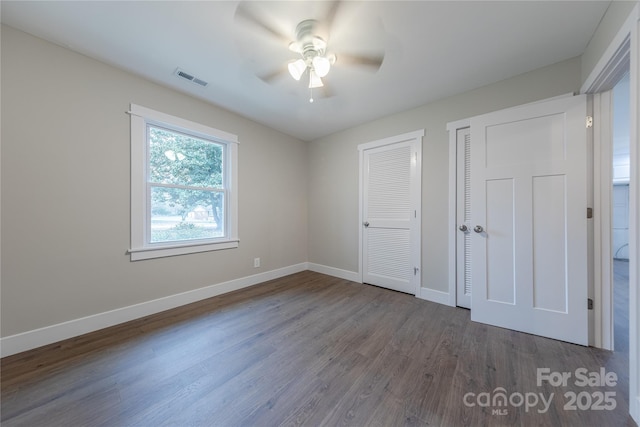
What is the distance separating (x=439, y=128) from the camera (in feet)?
9.03

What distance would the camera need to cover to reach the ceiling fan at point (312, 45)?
157 centimetres

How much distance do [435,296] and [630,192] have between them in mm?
1956

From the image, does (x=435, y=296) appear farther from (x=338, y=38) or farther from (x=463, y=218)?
(x=338, y=38)

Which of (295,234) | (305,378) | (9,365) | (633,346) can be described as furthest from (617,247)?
(9,365)

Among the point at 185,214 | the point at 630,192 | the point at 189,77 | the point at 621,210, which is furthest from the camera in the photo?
the point at 621,210

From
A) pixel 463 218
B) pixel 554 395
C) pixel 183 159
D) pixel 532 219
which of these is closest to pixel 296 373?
pixel 554 395

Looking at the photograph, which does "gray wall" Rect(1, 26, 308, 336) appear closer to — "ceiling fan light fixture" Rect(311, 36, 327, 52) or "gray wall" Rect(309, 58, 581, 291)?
"ceiling fan light fixture" Rect(311, 36, 327, 52)

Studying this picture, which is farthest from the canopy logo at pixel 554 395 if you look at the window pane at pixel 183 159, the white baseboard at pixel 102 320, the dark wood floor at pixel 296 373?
the window pane at pixel 183 159

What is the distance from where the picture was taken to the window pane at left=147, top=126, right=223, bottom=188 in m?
2.52

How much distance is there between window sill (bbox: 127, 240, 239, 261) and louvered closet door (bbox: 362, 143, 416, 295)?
6.73ft

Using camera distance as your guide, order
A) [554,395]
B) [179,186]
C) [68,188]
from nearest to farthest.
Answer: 1. [554,395]
2. [68,188]
3. [179,186]

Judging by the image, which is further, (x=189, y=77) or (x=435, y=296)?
(x=435, y=296)

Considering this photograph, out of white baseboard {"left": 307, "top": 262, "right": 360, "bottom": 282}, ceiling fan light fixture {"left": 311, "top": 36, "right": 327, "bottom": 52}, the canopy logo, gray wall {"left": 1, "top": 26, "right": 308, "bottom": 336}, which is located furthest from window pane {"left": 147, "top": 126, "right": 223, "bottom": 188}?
the canopy logo

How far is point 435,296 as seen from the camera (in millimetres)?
2777
